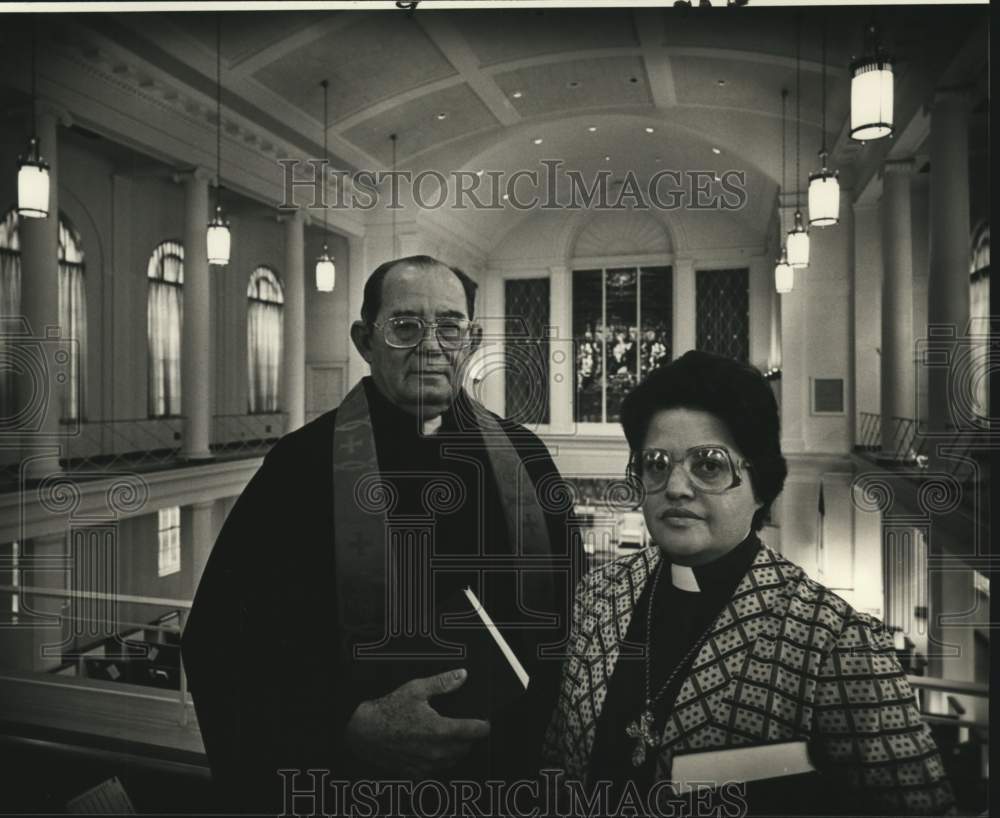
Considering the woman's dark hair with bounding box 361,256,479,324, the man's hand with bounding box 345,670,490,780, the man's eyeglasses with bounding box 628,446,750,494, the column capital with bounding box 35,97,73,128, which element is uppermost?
the column capital with bounding box 35,97,73,128

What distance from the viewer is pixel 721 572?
1.83 meters

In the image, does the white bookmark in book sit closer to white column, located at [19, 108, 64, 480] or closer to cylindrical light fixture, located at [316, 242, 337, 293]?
cylindrical light fixture, located at [316, 242, 337, 293]

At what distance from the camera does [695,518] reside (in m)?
1.85

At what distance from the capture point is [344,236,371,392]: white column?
6.97 feet

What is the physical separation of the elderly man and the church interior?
0.09 metres

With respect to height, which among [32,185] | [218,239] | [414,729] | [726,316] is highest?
[32,185]

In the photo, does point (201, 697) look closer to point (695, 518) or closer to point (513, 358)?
point (513, 358)

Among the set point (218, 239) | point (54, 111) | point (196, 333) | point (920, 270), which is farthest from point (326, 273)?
point (920, 270)

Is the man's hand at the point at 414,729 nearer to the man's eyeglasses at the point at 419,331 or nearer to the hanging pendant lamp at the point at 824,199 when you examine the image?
the man's eyeglasses at the point at 419,331

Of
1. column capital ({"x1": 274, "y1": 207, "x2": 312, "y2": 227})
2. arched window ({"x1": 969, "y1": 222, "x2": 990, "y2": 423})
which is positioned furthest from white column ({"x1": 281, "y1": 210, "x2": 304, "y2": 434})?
arched window ({"x1": 969, "y1": 222, "x2": 990, "y2": 423})

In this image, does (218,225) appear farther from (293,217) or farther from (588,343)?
(588,343)

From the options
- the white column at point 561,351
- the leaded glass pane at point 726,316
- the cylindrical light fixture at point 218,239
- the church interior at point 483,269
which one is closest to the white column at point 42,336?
the church interior at point 483,269

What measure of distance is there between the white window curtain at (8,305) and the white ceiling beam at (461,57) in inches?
60.1

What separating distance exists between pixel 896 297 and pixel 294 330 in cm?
182
